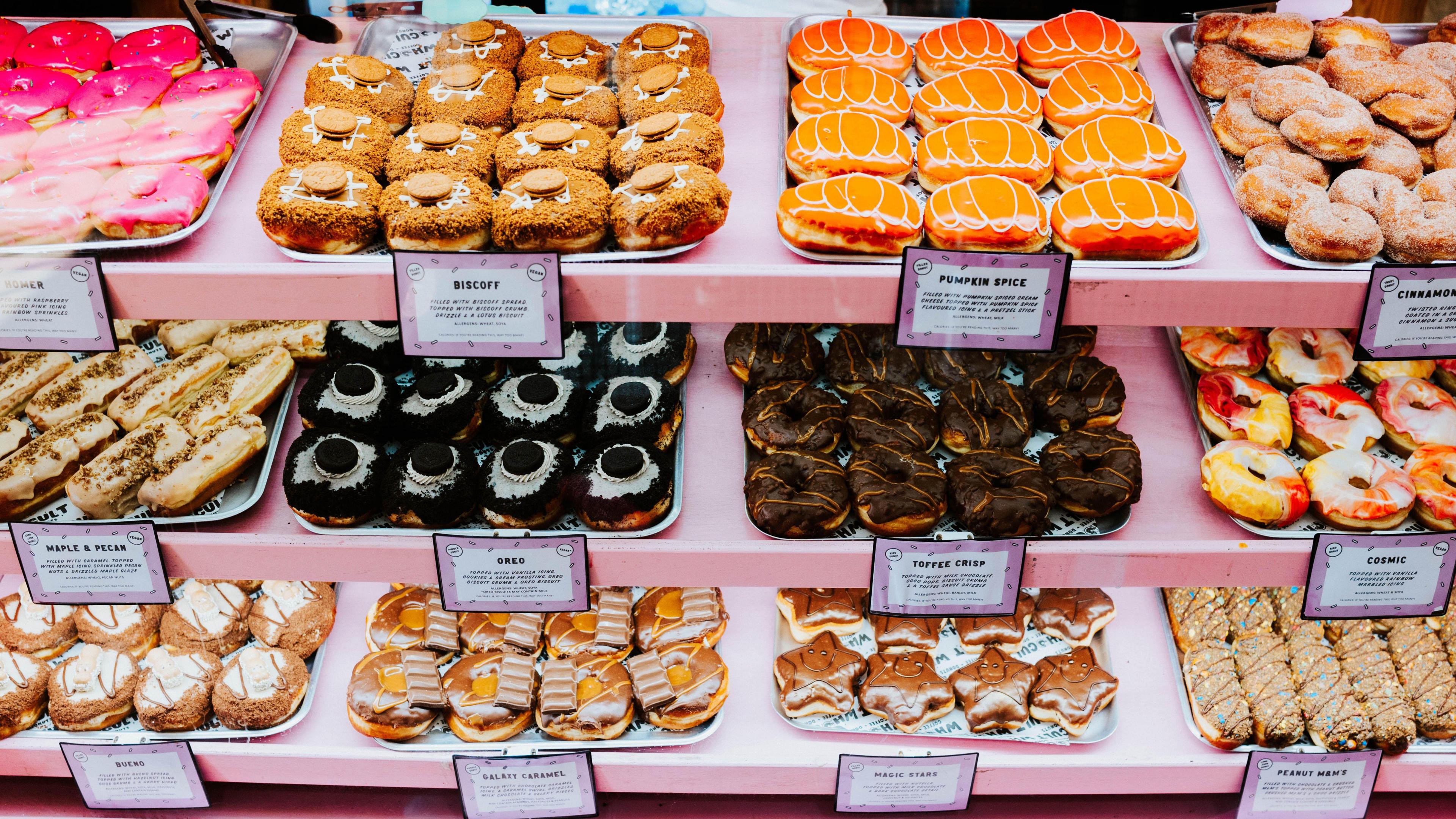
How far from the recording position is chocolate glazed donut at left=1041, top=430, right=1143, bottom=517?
1.69 m

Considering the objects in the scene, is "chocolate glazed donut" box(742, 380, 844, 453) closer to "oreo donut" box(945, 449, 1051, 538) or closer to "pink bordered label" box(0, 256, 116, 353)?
"oreo donut" box(945, 449, 1051, 538)

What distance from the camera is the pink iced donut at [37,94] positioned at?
1.72 meters

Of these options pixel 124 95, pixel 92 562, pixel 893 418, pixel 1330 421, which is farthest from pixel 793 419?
pixel 124 95

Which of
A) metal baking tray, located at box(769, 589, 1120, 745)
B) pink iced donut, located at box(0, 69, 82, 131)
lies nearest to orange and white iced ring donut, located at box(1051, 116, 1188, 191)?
metal baking tray, located at box(769, 589, 1120, 745)

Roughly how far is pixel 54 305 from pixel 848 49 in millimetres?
1380

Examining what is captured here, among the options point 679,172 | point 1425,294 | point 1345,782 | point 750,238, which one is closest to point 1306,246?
point 1425,294

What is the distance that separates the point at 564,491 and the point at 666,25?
90cm

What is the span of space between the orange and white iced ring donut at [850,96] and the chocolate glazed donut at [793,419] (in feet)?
1.63

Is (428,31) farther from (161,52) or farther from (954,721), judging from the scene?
(954,721)

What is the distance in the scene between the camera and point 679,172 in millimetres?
1538

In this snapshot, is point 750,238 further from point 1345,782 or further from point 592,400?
point 1345,782

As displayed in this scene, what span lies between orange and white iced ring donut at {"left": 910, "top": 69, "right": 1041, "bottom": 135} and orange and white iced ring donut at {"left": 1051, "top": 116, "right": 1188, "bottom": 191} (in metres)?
0.13

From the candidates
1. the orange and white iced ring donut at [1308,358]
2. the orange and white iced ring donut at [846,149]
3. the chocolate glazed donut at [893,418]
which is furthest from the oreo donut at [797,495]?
the orange and white iced ring donut at [1308,358]

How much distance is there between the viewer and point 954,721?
2.04 m
